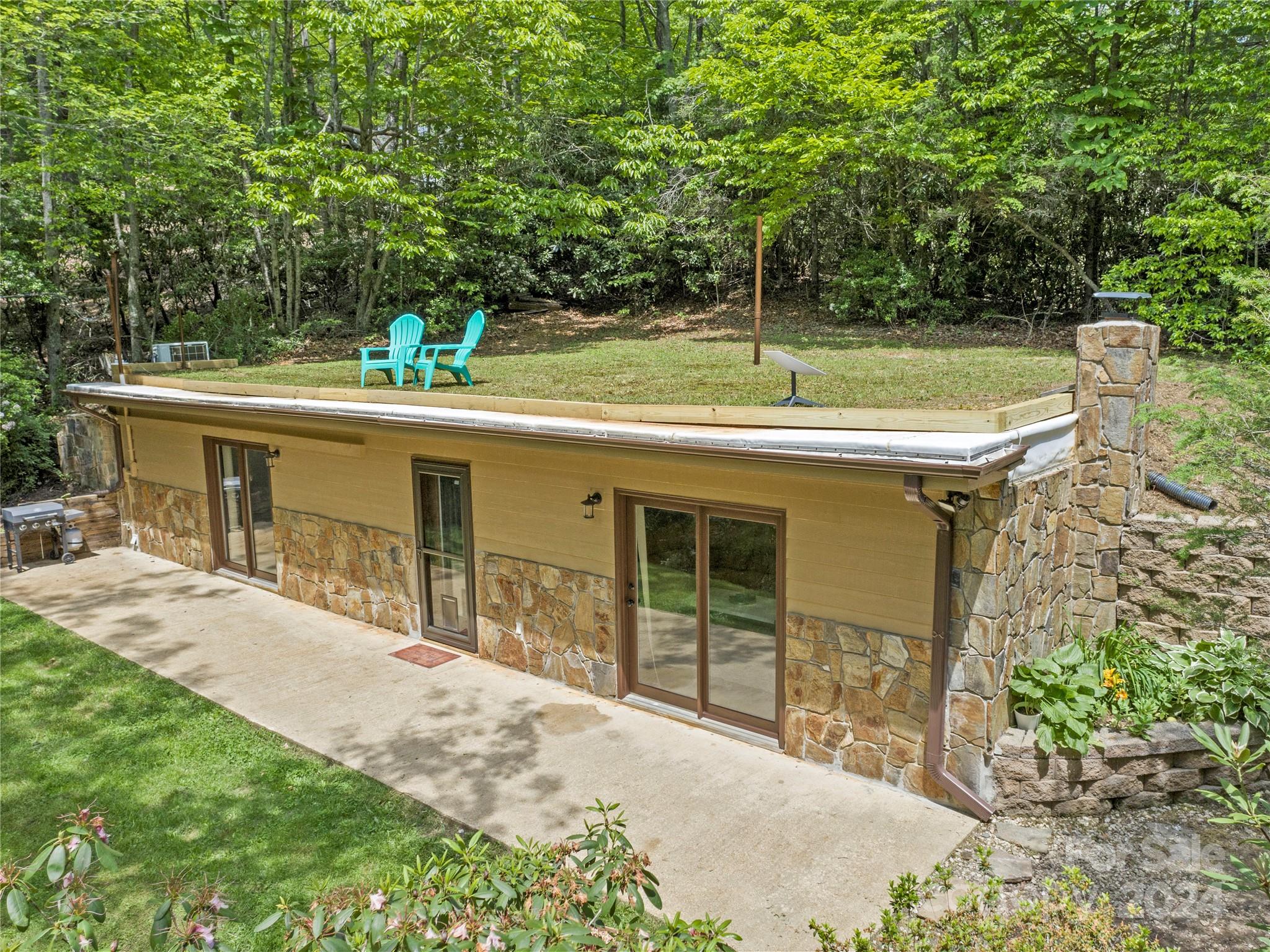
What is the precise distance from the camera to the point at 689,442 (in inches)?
215

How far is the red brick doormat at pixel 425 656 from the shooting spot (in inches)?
317

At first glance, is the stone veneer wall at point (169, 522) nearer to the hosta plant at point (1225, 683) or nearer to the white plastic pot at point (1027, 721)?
the white plastic pot at point (1027, 721)

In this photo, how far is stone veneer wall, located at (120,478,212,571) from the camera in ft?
37.1

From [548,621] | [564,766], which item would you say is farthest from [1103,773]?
[548,621]

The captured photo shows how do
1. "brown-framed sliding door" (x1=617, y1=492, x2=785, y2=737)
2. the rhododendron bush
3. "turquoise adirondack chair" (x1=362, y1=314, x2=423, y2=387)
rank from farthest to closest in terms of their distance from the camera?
"turquoise adirondack chair" (x1=362, y1=314, x2=423, y2=387) → "brown-framed sliding door" (x1=617, y1=492, x2=785, y2=737) → the rhododendron bush

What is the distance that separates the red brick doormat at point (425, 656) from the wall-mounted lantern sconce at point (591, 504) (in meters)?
2.25

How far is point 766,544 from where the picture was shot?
20.0 feet

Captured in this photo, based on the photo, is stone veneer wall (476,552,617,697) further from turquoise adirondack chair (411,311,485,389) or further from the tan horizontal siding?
turquoise adirondack chair (411,311,485,389)

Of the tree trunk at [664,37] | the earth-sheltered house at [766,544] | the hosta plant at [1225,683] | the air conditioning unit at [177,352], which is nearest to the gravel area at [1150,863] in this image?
the earth-sheltered house at [766,544]

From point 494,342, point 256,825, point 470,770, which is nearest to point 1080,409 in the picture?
point 470,770

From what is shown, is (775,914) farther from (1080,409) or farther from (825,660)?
(1080,409)

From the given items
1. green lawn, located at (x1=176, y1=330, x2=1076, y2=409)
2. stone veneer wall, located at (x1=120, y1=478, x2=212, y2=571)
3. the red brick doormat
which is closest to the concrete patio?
the red brick doormat

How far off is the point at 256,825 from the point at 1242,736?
5.22 m

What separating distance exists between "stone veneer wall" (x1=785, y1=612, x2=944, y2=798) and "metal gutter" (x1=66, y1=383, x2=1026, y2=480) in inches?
52.7
